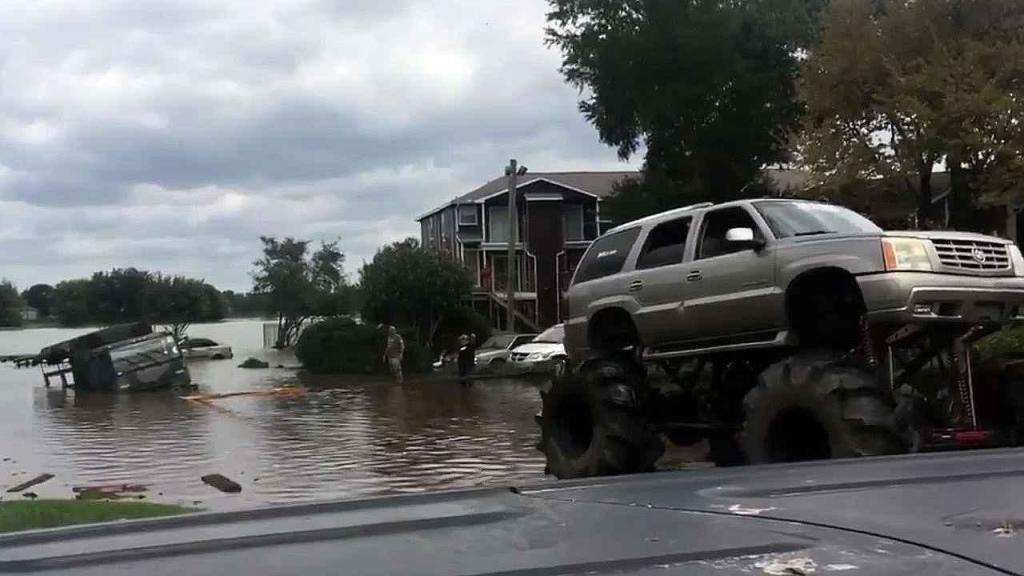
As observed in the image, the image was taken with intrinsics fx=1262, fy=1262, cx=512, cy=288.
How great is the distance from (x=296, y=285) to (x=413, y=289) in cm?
1213

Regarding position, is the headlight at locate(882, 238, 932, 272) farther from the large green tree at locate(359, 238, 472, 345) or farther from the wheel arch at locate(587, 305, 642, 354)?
the large green tree at locate(359, 238, 472, 345)

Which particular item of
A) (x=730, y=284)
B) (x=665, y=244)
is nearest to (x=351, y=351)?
(x=665, y=244)

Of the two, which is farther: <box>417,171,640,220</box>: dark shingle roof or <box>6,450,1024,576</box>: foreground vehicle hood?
<box>417,171,640,220</box>: dark shingle roof

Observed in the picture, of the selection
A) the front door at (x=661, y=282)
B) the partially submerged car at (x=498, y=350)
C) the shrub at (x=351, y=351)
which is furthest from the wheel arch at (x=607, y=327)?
the shrub at (x=351, y=351)

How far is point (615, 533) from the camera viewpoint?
7.15 feet

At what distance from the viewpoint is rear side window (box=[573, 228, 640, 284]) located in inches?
465

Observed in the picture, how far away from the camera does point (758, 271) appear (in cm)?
1016

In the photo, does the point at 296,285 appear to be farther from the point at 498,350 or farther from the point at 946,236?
the point at 946,236

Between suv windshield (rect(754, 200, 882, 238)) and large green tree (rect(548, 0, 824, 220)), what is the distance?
2667 cm

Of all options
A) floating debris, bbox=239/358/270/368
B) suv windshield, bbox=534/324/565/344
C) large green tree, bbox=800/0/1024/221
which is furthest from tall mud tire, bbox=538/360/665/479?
floating debris, bbox=239/358/270/368

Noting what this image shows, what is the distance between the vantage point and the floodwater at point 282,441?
523 inches

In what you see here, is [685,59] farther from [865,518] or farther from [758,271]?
[865,518]

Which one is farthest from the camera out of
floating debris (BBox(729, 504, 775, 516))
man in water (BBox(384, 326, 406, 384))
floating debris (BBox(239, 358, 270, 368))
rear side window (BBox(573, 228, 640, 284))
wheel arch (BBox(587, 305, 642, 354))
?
floating debris (BBox(239, 358, 270, 368))

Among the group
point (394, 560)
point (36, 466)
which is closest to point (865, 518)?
point (394, 560)
